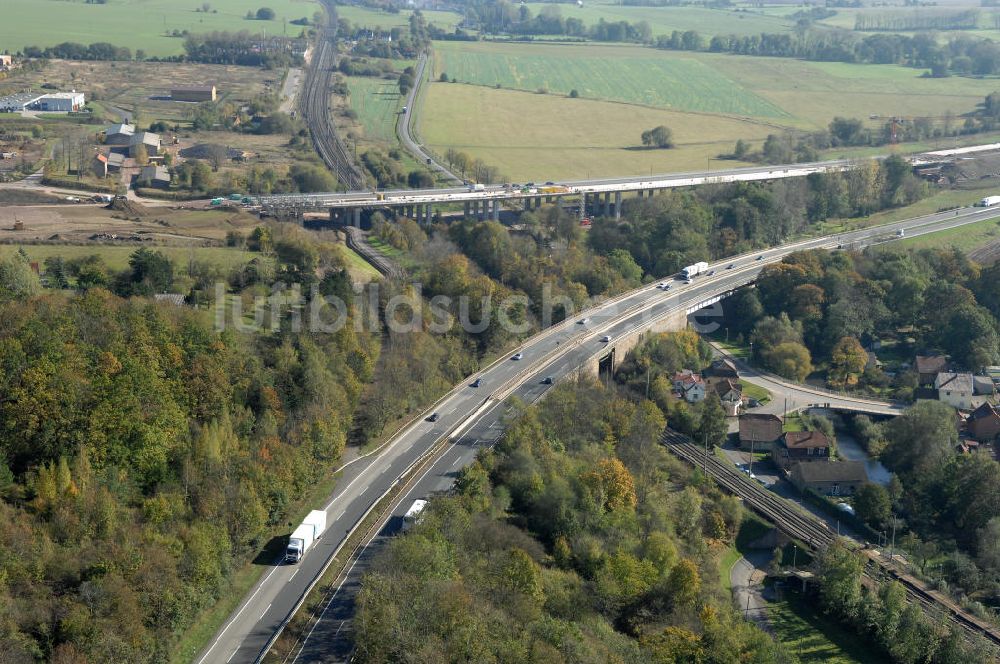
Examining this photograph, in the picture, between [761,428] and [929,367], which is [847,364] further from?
[761,428]

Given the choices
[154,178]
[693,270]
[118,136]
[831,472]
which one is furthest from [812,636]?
[118,136]

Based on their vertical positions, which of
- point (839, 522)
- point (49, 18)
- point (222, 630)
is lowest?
point (839, 522)

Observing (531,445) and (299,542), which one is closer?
(299,542)

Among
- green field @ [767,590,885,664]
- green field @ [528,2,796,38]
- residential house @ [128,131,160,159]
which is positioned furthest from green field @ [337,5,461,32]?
green field @ [767,590,885,664]

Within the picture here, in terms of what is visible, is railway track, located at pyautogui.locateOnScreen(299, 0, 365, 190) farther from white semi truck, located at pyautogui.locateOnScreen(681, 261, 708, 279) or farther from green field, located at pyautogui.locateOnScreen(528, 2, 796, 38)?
green field, located at pyautogui.locateOnScreen(528, 2, 796, 38)

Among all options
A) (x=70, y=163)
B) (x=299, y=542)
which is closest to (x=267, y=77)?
(x=70, y=163)

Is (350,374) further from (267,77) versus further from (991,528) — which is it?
(267,77)

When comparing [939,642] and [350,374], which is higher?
[350,374]
